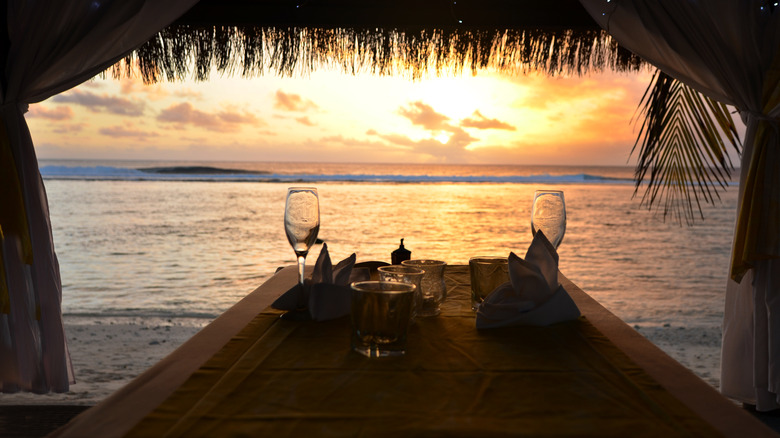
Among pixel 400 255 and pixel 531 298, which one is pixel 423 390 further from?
pixel 400 255

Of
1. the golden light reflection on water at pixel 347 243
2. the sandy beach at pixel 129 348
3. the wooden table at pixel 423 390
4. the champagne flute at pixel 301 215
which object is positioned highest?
the champagne flute at pixel 301 215

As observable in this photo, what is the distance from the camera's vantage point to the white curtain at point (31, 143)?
197 centimetres

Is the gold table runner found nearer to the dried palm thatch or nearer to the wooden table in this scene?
the wooden table

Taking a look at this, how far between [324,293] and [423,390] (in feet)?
1.15

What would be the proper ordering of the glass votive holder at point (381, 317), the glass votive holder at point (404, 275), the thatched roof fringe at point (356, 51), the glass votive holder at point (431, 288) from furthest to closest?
1. the thatched roof fringe at point (356, 51)
2. the glass votive holder at point (431, 288)
3. the glass votive holder at point (404, 275)
4. the glass votive holder at point (381, 317)

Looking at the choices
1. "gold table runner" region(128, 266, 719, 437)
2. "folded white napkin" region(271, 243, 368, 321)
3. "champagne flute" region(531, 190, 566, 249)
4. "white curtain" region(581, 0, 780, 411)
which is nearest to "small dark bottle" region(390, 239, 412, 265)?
"folded white napkin" region(271, 243, 368, 321)

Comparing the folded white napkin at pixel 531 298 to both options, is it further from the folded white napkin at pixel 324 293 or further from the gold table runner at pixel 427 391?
the folded white napkin at pixel 324 293

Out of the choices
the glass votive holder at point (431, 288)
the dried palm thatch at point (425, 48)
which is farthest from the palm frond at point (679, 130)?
the glass votive holder at point (431, 288)

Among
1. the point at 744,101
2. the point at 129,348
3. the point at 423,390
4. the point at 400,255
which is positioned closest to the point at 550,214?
the point at 400,255

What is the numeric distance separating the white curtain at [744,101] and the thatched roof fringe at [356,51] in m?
0.56

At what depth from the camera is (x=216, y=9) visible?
8.00 feet

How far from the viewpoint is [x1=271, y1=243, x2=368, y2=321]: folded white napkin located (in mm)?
955

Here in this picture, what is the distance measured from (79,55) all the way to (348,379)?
1.89 m

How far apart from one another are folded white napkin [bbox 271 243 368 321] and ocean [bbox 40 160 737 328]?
3055 millimetres
